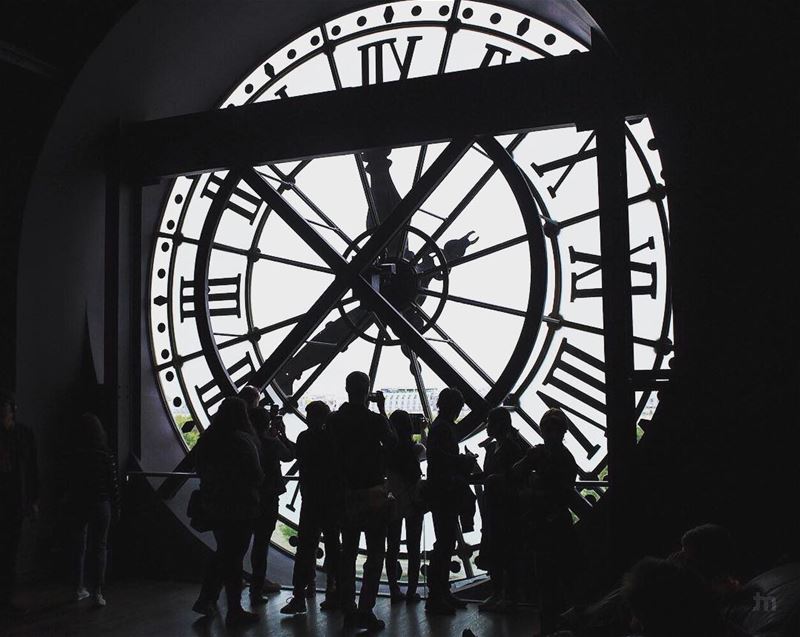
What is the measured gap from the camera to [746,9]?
3723 millimetres

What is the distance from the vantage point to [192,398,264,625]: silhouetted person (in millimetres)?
4320

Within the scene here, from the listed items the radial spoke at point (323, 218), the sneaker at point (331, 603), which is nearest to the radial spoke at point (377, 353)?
the radial spoke at point (323, 218)

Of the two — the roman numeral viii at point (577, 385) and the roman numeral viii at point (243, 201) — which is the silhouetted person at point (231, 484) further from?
the roman numeral viii at point (243, 201)

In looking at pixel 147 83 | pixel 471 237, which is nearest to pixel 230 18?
pixel 147 83

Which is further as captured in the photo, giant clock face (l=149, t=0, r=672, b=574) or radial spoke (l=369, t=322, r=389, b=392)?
radial spoke (l=369, t=322, r=389, b=392)

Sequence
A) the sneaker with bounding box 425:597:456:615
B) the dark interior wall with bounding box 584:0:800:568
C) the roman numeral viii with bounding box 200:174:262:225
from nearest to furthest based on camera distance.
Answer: the dark interior wall with bounding box 584:0:800:568, the sneaker with bounding box 425:597:456:615, the roman numeral viii with bounding box 200:174:262:225

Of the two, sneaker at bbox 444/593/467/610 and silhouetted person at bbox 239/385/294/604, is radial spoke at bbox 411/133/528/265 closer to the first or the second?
silhouetted person at bbox 239/385/294/604

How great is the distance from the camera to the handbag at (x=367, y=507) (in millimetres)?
4035

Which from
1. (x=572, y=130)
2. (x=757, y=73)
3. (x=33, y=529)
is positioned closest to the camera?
(x=757, y=73)

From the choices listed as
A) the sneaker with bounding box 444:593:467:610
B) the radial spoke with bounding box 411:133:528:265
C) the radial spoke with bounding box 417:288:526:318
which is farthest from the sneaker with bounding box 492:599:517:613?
the radial spoke with bounding box 411:133:528:265

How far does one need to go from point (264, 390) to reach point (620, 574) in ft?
8.64

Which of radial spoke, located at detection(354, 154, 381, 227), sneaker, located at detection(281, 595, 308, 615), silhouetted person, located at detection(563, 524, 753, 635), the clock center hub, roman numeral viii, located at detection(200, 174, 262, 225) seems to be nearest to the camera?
silhouetted person, located at detection(563, 524, 753, 635)

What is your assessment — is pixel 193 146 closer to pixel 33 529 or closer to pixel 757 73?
pixel 33 529

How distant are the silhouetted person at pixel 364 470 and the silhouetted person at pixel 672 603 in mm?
2269
